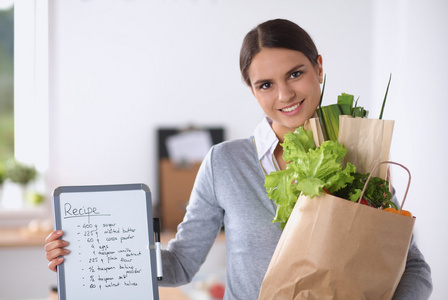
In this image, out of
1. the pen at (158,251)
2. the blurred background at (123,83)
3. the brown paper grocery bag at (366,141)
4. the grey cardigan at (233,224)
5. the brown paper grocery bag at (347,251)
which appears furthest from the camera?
the blurred background at (123,83)

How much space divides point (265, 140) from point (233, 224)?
247mm

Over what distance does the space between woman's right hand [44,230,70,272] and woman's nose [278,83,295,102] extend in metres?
0.63

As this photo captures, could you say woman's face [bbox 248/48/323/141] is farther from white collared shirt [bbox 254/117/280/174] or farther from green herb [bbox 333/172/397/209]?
green herb [bbox 333/172/397/209]

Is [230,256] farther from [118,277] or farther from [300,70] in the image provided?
[300,70]

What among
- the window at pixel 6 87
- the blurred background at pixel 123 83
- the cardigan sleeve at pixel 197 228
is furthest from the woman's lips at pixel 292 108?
the window at pixel 6 87

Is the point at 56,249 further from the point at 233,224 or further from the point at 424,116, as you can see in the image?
the point at 424,116

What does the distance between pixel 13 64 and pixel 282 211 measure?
10.0 feet

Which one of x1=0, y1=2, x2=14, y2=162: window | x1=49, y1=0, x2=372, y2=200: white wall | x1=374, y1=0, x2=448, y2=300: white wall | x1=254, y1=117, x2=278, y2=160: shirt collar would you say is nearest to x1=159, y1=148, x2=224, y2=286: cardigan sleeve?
x1=254, y1=117, x2=278, y2=160: shirt collar

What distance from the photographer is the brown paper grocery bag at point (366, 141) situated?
116 centimetres

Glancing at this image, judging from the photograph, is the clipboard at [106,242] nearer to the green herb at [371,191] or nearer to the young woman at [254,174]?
the young woman at [254,174]

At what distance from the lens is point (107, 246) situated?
1.27 m

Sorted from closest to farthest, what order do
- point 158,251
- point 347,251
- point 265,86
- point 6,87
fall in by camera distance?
point 347,251 < point 158,251 < point 265,86 < point 6,87

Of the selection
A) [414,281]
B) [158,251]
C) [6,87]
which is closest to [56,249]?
[158,251]

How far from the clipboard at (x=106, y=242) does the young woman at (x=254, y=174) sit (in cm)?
16
